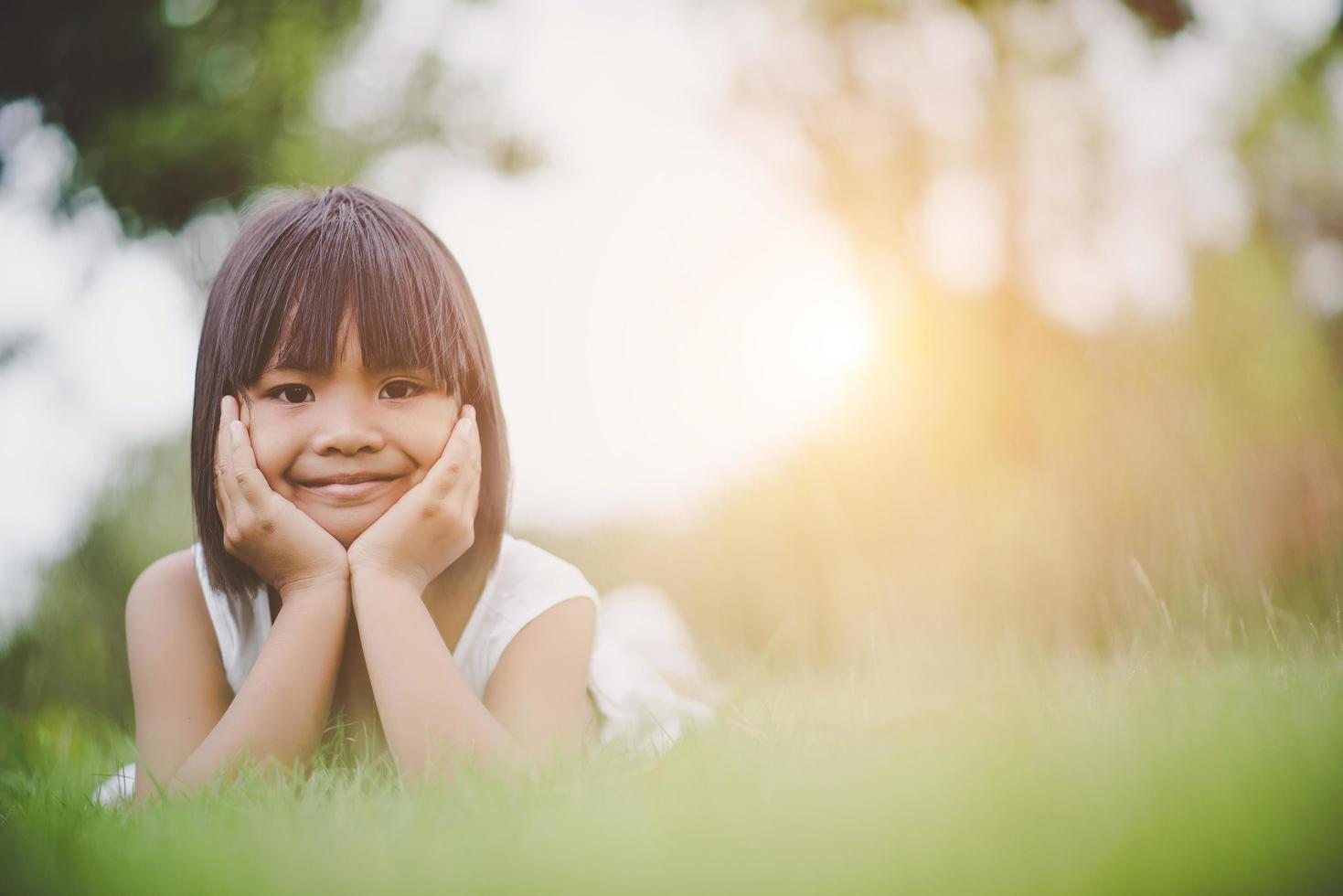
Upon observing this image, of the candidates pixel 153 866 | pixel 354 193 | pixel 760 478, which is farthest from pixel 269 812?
pixel 760 478

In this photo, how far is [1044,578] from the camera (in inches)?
107

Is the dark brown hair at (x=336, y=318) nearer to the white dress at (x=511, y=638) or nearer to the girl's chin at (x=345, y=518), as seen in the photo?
the white dress at (x=511, y=638)

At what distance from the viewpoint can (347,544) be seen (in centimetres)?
189

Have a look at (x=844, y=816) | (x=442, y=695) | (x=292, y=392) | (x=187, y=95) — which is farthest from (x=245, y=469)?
(x=187, y=95)

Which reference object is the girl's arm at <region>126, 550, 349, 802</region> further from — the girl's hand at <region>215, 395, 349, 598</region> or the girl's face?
the girl's face

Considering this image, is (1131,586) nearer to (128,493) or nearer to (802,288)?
(802,288)

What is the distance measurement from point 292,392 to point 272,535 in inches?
11.0

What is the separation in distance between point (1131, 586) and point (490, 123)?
4.32 metres

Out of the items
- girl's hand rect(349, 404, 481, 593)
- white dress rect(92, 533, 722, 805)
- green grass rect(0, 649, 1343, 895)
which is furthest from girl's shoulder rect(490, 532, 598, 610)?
green grass rect(0, 649, 1343, 895)

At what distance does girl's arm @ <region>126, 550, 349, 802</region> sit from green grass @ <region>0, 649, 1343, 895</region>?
0.18 meters

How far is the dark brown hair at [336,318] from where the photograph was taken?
1.82 metres

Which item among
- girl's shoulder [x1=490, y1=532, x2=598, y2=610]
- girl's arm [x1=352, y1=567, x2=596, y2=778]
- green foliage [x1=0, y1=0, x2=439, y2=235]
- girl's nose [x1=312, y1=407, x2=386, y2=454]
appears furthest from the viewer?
green foliage [x1=0, y1=0, x2=439, y2=235]

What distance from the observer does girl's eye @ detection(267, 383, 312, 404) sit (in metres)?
1.83

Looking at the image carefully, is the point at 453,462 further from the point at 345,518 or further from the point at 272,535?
the point at 272,535
